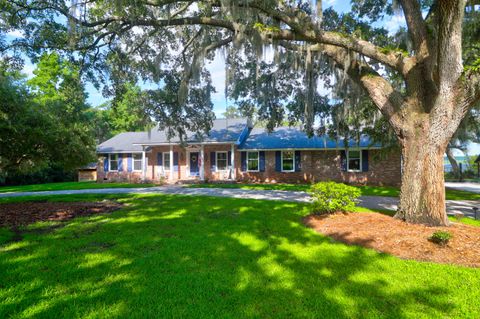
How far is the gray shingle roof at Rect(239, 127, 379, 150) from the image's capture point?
17.8 m

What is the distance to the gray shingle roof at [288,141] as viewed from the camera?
17797mm

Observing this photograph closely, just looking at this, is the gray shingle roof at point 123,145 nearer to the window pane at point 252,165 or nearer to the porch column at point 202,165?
the porch column at point 202,165

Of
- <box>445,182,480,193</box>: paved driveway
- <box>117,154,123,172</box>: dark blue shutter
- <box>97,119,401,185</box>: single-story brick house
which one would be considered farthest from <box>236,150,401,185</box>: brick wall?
<box>117,154,123,172</box>: dark blue shutter

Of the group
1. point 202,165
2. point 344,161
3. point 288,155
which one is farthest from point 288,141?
point 202,165

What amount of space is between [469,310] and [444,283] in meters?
0.62

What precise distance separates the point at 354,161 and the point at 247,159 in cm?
714

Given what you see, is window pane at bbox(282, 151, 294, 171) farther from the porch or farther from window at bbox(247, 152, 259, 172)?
the porch

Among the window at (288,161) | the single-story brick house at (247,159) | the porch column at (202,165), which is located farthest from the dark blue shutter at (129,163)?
the window at (288,161)

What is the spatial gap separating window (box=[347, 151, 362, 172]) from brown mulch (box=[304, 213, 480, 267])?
37.3 ft

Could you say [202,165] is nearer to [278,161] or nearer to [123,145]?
[278,161]

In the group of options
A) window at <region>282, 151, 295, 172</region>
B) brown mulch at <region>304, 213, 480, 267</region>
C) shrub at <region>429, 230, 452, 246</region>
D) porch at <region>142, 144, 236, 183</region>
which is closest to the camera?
brown mulch at <region>304, 213, 480, 267</region>

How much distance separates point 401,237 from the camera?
523 cm

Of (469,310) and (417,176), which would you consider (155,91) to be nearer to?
(417,176)

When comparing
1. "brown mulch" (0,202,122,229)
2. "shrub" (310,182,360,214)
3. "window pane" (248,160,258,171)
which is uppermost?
"window pane" (248,160,258,171)
